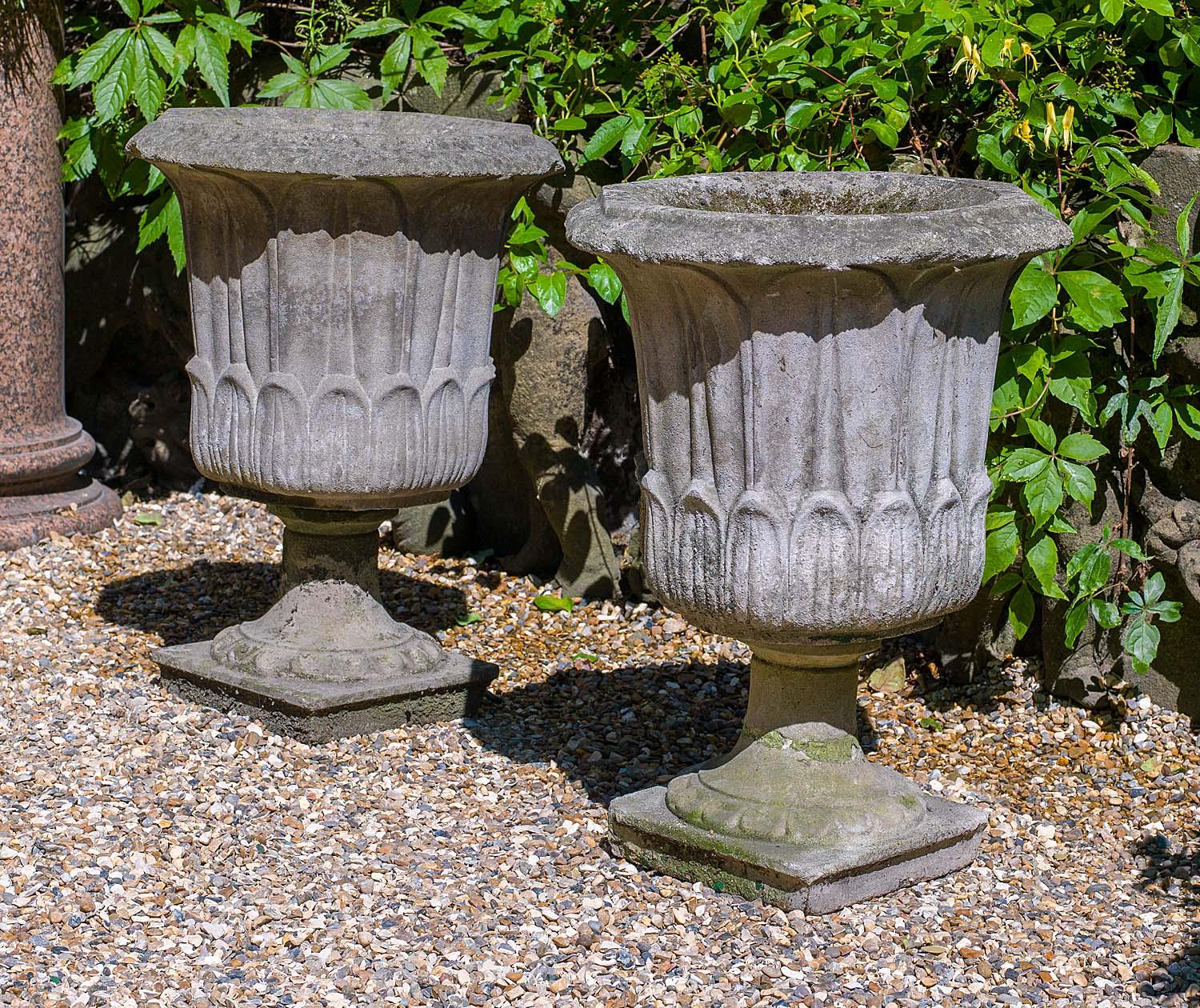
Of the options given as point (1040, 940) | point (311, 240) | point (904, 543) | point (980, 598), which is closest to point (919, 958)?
point (1040, 940)

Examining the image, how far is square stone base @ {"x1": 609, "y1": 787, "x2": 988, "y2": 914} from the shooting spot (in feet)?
9.77

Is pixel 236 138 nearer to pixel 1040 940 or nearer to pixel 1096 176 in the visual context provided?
pixel 1096 176

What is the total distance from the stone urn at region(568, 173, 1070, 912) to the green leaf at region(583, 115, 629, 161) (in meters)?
1.20

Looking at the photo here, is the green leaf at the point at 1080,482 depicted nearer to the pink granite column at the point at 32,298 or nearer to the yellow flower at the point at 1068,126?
the yellow flower at the point at 1068,126

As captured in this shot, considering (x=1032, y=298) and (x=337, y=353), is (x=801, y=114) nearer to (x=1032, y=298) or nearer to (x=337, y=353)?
(x=1032, y=298)

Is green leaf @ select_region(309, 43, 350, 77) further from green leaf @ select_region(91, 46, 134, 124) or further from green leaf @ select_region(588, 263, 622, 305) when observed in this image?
green leaf @ select_region(588, 263, 622, 305)

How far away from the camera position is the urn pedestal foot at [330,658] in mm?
3877

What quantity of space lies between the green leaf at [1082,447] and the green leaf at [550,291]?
53.6 inches

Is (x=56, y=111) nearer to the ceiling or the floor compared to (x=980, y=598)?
nearer to the ceiling

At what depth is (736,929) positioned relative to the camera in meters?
2.93

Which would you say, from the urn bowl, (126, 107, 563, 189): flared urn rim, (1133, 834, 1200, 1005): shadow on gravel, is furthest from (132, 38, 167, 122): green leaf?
(1133, 834, 1200, 1005): shadow on gravel

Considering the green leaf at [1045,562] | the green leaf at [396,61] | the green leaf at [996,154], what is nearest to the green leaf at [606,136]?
the green leaf at [396,61]

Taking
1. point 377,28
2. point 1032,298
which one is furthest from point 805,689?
point 377,28

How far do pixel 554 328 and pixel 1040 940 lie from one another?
253cm
